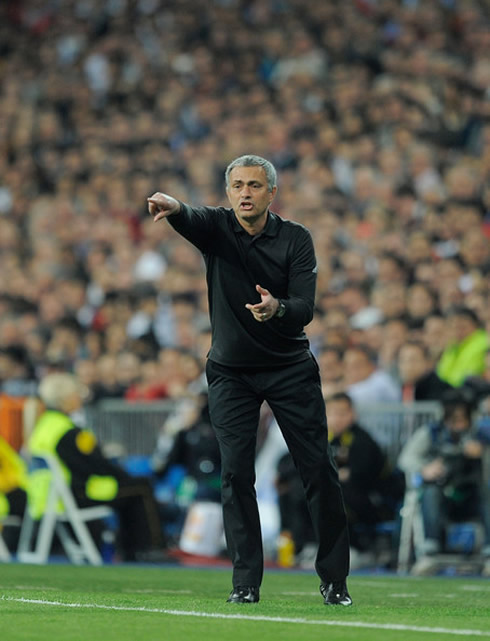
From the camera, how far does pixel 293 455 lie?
7.73 metres

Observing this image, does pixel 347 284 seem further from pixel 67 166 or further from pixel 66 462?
pixel 67 166

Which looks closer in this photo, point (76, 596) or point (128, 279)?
point (76, 596)

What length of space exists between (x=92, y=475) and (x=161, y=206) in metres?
6.53

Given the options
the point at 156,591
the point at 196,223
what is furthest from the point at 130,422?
the point at 196,223

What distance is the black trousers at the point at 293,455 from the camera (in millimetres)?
7656

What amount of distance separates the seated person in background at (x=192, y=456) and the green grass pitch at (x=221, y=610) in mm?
3101

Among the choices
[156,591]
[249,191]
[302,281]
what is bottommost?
[156,591]

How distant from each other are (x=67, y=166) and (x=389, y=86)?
6.14 m

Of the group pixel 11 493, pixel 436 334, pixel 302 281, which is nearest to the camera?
pixel 302 281

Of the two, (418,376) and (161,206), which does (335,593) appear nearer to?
(161,206)

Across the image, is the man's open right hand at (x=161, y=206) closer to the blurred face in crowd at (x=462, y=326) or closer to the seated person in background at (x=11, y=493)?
the blurred face in crowd at (x=462, y=326)

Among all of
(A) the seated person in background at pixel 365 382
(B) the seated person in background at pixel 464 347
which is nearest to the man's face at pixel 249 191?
(B) the seated person in background at pixel 464 347

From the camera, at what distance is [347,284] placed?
15.9m

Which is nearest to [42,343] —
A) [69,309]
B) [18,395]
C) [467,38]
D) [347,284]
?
[69,309]
